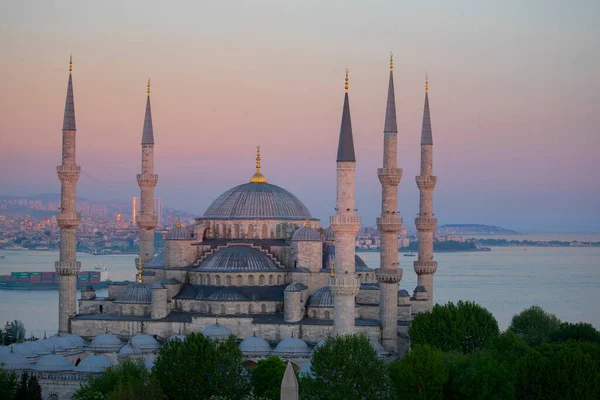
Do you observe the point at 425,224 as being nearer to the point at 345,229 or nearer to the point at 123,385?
the point at 345,229

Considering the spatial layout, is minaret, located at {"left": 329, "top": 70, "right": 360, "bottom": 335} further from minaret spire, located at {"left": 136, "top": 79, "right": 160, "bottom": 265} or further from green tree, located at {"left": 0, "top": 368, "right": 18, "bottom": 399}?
minaret spire, located at {"left": 136, "top": 79, "right": 160, "bottom": 265}

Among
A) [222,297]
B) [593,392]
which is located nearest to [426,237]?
[222,297]

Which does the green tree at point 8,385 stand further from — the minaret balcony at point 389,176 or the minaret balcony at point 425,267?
the minaret balcony at point 425,267

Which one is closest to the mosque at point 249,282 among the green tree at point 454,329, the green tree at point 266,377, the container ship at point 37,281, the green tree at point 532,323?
the green tree at point 454,329

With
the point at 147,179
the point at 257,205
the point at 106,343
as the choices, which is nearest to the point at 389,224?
the point at 257,205

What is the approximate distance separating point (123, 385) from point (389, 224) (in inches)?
484

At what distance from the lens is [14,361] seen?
31797 millimetres

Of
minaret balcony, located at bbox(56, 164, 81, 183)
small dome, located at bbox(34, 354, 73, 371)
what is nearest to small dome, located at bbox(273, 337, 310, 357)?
small dome, located at bbox(34, 354, 73, 371)

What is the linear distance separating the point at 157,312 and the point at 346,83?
1055 centimetres

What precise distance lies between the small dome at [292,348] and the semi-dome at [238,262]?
4.56 m

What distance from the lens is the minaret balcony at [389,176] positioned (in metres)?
35.2

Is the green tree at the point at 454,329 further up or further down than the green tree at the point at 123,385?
further up

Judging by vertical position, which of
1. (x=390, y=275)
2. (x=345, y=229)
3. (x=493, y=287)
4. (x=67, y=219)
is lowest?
(x=493, y=287)

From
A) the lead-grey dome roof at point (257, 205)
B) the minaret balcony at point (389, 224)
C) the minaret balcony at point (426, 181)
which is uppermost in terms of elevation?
the minaret balcony at point (426, 181)
